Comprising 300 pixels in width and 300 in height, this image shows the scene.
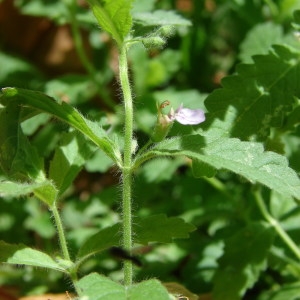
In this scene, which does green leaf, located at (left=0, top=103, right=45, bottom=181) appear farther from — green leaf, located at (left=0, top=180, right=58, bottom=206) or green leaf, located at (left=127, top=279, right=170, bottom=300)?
green leaf, located at (left=127, top=279, right=170, bottom=300)

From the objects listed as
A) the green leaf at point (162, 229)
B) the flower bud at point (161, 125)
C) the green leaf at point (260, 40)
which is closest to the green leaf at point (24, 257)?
the green leaf at point (162, 229)

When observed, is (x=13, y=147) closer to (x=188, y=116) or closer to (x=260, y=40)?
(x=188, y=116)

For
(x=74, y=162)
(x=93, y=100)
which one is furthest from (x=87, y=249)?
(x=93, y=100)

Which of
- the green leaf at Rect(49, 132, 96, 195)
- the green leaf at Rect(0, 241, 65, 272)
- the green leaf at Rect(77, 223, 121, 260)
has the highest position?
the green leaf at Rect(49, 132, 96, 195)

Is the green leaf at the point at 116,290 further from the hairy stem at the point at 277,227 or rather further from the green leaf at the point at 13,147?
the hairy stem at the point at 277,227

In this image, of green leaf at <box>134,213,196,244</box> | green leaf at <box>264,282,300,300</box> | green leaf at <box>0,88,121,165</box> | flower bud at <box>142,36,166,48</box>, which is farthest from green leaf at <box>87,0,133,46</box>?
green leaf at <box>264,282,300,300</box>

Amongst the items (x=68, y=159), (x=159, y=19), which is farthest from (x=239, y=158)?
(x=159, y=19)
